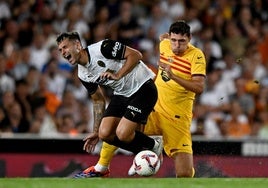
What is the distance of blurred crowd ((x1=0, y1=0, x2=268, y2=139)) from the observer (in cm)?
1816

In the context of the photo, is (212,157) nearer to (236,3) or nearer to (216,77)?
(216,77)

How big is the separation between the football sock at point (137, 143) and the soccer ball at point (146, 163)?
0.75ft

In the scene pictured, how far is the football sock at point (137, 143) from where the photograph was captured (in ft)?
45.0

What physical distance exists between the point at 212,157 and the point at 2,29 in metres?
4.52

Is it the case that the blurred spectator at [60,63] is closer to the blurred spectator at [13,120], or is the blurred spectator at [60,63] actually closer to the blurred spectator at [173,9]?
the blurred spectator at [13,120]

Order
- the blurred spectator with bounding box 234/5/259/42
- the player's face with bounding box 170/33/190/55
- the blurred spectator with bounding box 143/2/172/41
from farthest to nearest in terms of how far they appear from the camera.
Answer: the blurred spectator with bounding box 234/5/259/42
the blurred spectator with bounding box 143/2/172/41
the player's face with bounding box 170/33/190/55

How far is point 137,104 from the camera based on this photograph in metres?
13.5

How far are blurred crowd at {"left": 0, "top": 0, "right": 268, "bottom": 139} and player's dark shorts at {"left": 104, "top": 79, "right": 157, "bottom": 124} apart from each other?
3.99 m

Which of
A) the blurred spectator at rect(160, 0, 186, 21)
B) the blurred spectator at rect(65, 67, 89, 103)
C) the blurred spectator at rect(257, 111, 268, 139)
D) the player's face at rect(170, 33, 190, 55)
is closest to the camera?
the player's face at rect(170, 33, 190, 55)

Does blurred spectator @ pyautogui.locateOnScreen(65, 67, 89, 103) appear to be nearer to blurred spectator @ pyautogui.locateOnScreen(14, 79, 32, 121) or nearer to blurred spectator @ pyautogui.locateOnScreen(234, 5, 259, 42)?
blurred spectator @ pyautogui.locateOnScreen(14, 79, 32, 121)

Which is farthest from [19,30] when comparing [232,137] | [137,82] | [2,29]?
[137,82]

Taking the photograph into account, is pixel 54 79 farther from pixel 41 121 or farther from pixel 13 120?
pixel 13 120

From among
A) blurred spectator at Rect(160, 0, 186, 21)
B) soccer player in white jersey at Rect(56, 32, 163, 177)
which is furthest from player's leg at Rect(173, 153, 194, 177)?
blurred spectator at Rect(160, 0, 186, 21)

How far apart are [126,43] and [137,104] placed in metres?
6.45
